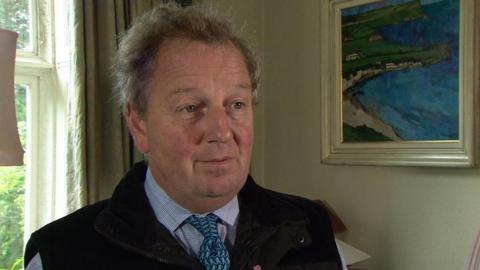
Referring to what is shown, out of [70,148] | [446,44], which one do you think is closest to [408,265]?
[446,44]

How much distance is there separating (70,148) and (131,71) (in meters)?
1.02

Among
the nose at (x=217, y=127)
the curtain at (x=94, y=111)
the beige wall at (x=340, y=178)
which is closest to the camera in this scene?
the nose at (x=217, y=127)

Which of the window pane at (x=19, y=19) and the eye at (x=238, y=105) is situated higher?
the window pane at (x=19, y=19)

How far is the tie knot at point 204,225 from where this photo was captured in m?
1.05

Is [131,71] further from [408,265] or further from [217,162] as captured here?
[408,265]

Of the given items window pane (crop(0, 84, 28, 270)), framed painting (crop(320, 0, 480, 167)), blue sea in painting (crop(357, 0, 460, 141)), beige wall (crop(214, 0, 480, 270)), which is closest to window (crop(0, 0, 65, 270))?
window pane (crop(0, 84, 28, 270))

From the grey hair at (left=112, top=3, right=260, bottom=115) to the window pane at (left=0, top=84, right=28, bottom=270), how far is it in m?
1.13

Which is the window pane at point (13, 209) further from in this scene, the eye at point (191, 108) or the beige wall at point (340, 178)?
the eye at point (191, 108)

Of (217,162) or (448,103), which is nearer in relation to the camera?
(217,162)

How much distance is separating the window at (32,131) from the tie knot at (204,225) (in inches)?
48.3

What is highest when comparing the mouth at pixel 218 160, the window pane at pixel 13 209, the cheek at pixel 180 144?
the cheek at pixel 180 144

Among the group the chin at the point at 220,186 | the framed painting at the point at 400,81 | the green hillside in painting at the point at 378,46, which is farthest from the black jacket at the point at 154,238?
the green hillside in painting at the point at 378,46

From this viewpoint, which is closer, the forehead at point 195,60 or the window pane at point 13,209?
the forehead at point 195,60

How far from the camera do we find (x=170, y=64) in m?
1.03
